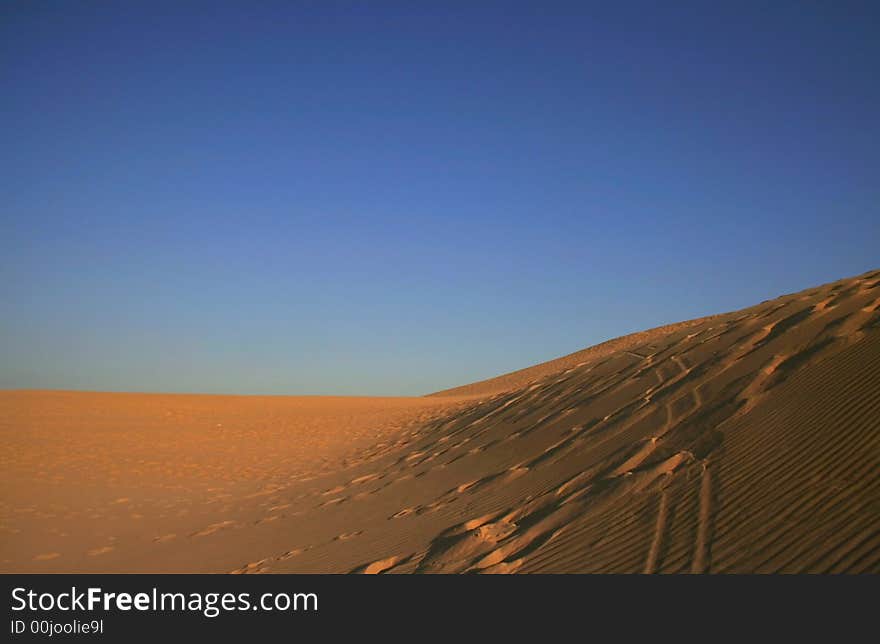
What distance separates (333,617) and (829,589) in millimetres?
3531

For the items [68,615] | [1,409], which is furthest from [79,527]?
[1,409]

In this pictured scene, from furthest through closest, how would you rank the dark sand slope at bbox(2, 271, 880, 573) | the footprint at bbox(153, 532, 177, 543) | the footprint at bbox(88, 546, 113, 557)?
the footprint at bbox(153, 532, 177, 543) < the footprint at bbox(88, 546, 113, 557) < the dark sand slope at bbox(2, 271, 880, 573)

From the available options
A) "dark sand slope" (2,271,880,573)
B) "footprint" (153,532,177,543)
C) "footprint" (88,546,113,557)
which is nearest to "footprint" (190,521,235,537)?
"dark sand slope" (2,271,880,573)

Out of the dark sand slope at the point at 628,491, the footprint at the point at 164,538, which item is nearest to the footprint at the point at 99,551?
the dark sand slope at the point at 628,491

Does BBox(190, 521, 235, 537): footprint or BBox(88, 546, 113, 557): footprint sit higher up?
BBox(190, 521, 235, 537): footprint

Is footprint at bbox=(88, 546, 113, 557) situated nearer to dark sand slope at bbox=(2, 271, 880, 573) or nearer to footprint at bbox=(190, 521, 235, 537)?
dark sand slope at bbox=(2, 271, 880, 573)

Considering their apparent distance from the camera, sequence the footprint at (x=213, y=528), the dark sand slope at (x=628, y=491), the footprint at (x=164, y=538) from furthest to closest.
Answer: the footprint at (x=213, y=528) → the footprint at (x=164, y=538) → the dark sand slope at (x=628, y=491)

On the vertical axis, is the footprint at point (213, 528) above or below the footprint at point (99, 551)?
above

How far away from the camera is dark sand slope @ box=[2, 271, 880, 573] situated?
4.57 meters

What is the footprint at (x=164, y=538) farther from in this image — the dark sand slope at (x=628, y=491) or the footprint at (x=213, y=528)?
the footprint at (x=213, y=528)

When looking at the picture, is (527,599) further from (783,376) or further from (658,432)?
(783,376)

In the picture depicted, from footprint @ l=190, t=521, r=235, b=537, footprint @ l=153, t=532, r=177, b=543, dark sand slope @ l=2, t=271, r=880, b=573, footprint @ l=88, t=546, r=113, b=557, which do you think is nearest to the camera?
dark sand slope @ l=2, t=271, r=880, b=573

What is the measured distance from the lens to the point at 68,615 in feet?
17.2

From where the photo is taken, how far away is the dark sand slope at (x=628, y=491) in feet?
15.0
